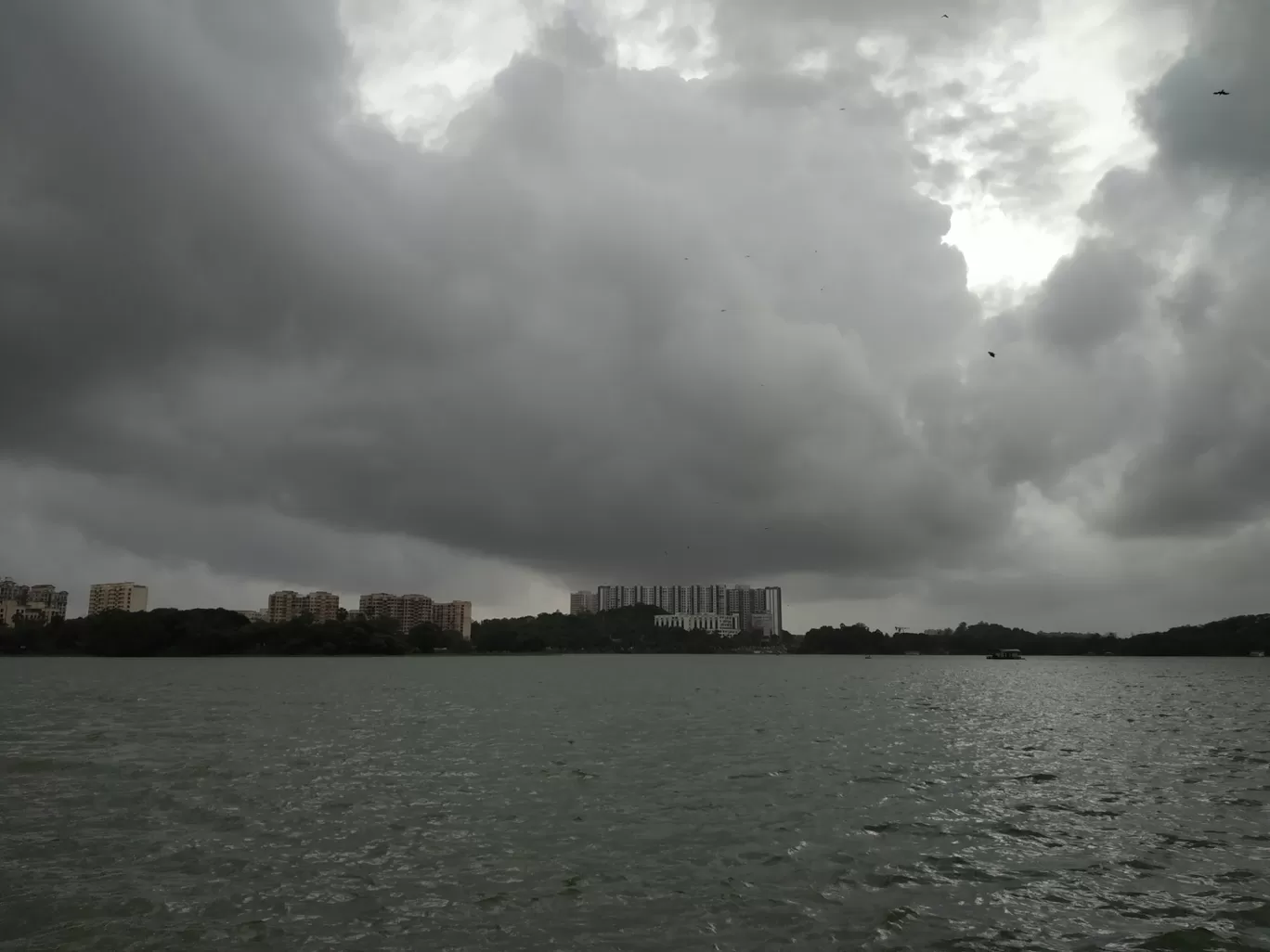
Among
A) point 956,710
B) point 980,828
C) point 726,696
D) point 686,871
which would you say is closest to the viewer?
point 686,871

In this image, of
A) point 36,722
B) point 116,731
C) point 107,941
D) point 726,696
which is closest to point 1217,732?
point 726,696

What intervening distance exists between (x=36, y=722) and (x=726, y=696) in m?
56.7

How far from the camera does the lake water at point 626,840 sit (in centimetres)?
1437

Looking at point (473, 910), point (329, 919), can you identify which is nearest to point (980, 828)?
point (473, 910)

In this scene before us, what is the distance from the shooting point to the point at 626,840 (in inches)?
808

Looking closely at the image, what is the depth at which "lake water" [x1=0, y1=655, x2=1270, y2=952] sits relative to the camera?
47.1ft

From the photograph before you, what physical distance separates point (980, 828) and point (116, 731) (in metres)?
43.4

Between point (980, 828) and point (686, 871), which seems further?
point (980, 828)

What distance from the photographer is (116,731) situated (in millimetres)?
43344

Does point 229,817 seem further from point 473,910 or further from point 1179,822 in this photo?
point 1179,822

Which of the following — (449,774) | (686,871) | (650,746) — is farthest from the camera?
(650,746)

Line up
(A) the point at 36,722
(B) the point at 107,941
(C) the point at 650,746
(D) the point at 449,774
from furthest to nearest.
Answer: (A) the point at 36,722
(C) the point at 650,746
(D) the point at 449,774
(B) the point at 107,941

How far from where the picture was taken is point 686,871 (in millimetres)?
17750

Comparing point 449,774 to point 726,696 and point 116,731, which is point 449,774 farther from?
point 726,696
